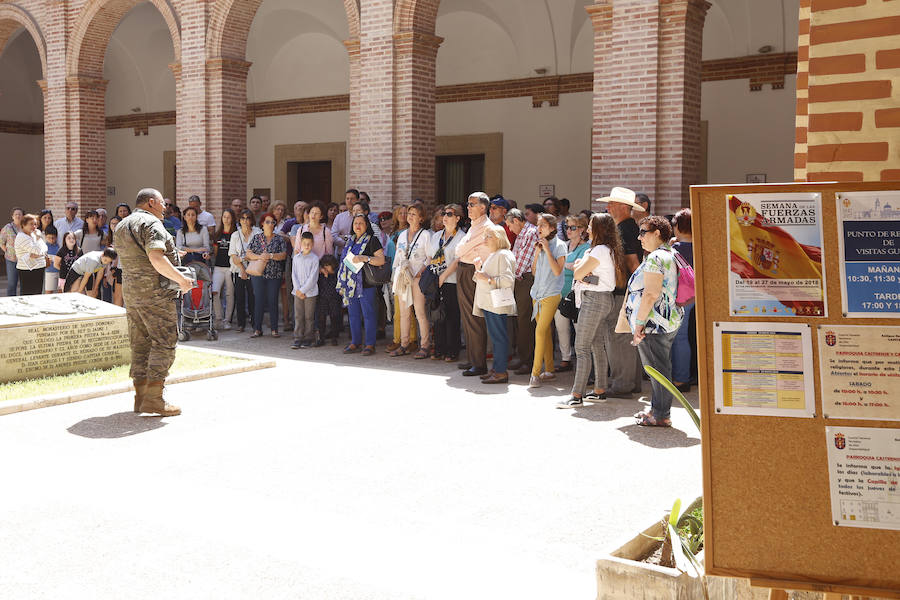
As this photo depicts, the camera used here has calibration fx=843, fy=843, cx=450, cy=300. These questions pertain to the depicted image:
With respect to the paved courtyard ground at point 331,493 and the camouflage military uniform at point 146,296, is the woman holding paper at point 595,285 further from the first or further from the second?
the camouflage military uniform at point 146,296

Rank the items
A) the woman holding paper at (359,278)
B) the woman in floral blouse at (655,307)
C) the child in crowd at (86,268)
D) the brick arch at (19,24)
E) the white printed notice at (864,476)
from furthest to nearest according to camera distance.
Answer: the brick arch at (19,24) → the child in crowd at (86,268) → the woman holding paper at (359,278) → the woman in floral blouse at (655,307) → the white printed notice at (864,476)

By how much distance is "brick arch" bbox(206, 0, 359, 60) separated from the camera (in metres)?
14.9

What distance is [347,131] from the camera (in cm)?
1916

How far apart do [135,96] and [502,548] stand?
71.0 ft

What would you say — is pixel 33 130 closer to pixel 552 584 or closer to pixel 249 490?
pixel 249 490

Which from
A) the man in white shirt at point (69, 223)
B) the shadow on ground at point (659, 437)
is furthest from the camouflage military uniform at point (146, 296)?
the man in white shirt at point (69, 223)

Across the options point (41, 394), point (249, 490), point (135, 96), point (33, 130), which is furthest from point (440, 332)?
point (33, 130)

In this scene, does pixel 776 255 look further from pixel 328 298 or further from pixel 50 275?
pixel 50 275

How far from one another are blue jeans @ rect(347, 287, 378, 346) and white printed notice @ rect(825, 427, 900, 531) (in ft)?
27.6

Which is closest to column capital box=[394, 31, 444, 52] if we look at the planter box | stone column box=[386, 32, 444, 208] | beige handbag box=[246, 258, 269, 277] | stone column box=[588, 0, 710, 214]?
stone column box=[386, 32, 444, 208]

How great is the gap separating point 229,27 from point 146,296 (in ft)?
31.8

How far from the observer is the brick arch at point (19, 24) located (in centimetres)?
1827

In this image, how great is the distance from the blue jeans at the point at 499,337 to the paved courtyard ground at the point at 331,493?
1.77 ft

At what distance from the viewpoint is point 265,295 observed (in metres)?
11.4
